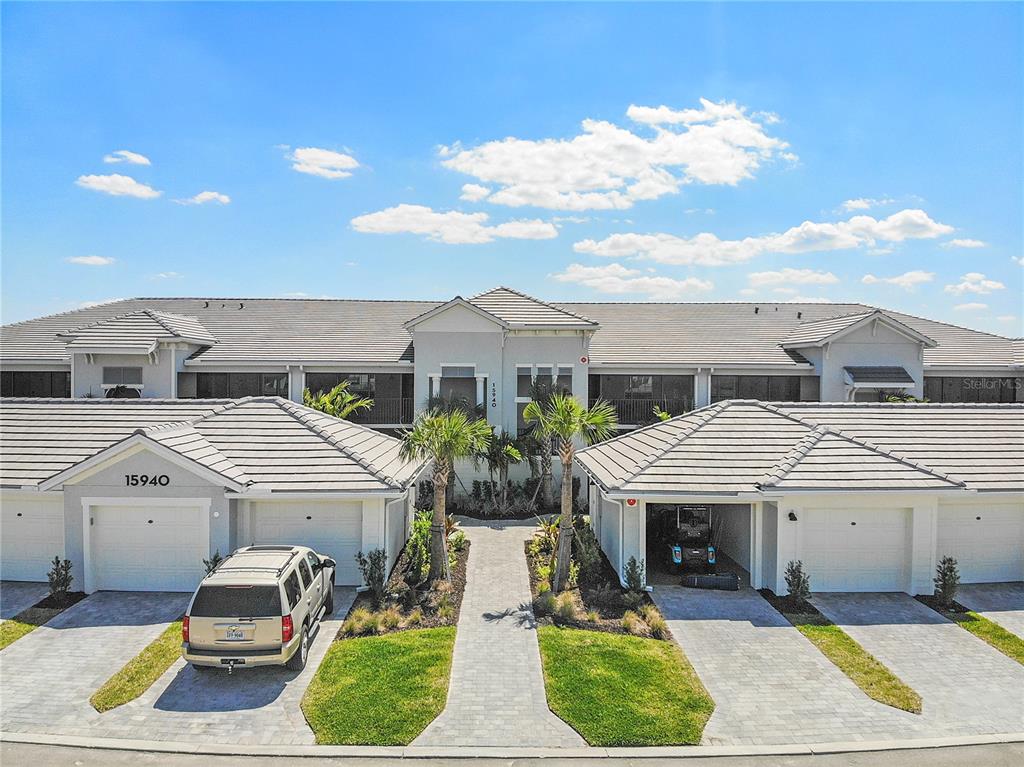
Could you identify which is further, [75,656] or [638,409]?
[638,409]

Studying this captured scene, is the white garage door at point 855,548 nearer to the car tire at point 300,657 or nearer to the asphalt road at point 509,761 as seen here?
the asphalt road at point 509,761

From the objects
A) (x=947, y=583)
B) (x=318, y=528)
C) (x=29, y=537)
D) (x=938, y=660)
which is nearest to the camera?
(x=938, y=660)

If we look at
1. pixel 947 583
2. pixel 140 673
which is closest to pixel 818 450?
pixel 947 583

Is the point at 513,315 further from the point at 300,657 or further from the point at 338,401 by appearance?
the point at 300,657

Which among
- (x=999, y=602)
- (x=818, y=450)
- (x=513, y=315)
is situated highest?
(x=513, y=315)

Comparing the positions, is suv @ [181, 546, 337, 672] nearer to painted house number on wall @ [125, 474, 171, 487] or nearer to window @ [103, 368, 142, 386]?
painted house number on wall @ [125, 474, 171, 487]

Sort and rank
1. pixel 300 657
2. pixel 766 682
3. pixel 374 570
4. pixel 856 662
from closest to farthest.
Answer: pixel 766 682 < pixel 300 657 < pixel 856 662 < pixel 374 570

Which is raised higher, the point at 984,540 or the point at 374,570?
the point at 984,540
